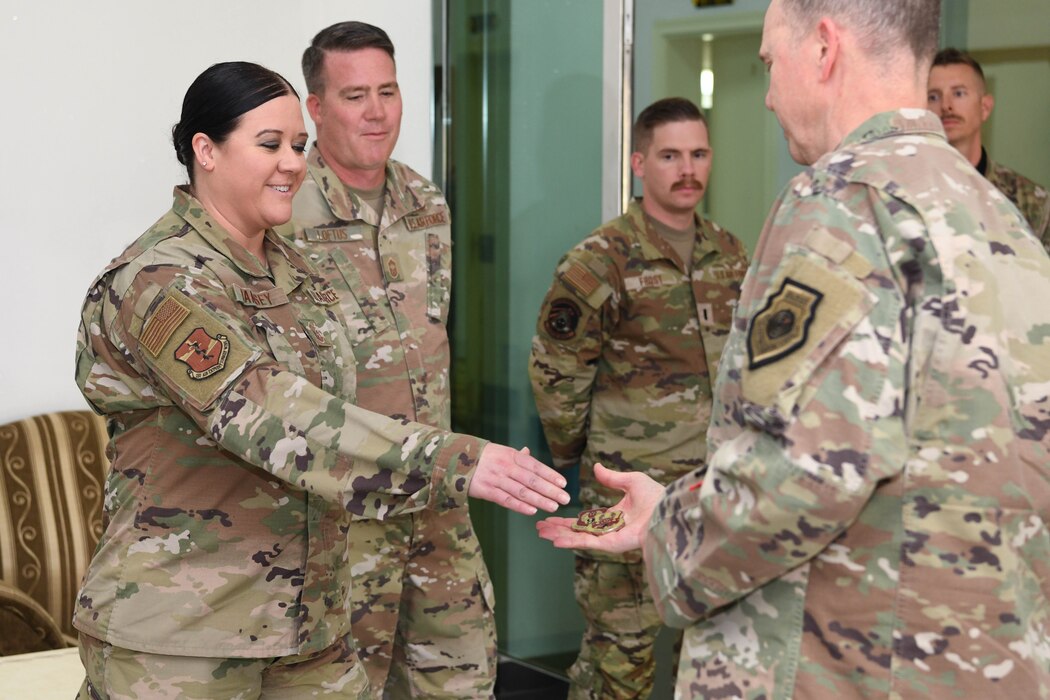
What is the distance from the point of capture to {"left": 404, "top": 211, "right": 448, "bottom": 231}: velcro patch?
124 inches

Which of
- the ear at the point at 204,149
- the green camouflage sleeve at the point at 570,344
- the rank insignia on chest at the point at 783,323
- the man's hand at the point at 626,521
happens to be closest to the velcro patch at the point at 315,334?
the ear at the point at 204,149

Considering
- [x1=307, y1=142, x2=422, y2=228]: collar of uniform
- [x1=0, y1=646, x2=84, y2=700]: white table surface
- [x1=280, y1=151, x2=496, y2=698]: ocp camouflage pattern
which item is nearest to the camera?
[x1=0, y1=646, x2=84, y2=700]: white table surface

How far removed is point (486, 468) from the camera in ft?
6.22

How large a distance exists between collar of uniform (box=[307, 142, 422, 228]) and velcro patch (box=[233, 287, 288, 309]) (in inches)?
34.2

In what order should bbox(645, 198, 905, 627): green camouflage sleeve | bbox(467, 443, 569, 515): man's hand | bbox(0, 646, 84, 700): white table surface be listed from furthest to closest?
bbox(0, 646, 84, 700): white table surface < bbox(467, 443, 569, 515): man's hand < bbox(645, 198, 905, 627): green camouflage sleeve

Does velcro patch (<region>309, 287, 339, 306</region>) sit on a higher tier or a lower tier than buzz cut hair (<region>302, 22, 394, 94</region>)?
lower


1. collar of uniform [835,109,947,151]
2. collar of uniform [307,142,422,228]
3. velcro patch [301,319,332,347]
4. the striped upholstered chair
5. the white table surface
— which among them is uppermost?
collar of uniform [835,109,947,151]

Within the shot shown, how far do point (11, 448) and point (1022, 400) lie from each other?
9.46ft

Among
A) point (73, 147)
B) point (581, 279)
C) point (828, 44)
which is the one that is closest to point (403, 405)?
point (581, 279)

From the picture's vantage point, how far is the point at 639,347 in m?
3.54

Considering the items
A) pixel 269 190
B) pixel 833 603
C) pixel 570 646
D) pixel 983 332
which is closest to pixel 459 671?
pixel 570 646

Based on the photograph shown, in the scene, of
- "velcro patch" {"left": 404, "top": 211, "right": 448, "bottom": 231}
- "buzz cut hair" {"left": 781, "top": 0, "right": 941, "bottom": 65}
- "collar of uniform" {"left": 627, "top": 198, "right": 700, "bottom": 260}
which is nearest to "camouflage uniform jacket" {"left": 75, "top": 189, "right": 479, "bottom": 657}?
"buzz cut hair" {"left": 781, "top": 0, "right": 941, "bottom": 65}

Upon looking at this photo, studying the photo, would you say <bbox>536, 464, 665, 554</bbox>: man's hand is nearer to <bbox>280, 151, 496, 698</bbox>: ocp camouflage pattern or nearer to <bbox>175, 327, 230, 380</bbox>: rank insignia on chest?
<bbox>175, 327, 230, 380</bbox>: rank insignia on chest

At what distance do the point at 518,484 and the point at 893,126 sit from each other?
0.76m
